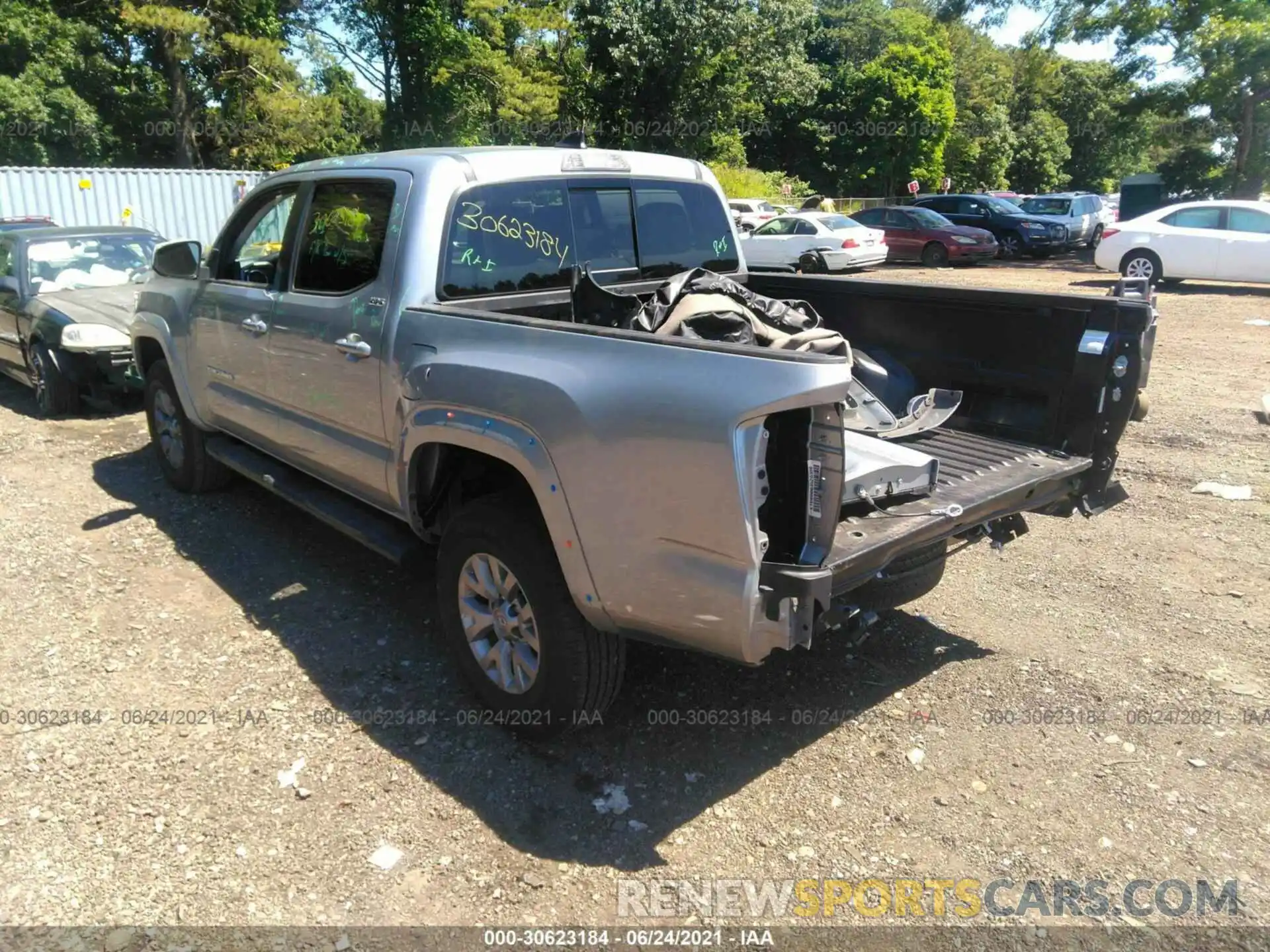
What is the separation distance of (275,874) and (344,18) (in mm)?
33480

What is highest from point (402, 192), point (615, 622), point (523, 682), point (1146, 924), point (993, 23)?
point (993, 23)

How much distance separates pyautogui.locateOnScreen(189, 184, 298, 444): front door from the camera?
4.77m

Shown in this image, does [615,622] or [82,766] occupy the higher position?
[615,622]

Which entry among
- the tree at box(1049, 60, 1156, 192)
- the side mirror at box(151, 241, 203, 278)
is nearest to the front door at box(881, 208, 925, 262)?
the side mirror at box(151, 241, 203, 278)

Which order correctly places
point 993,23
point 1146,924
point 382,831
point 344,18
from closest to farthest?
point 1146,924 < point 382,831 < point 993,23 < point 344,18

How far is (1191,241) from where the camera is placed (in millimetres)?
16172

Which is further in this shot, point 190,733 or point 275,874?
point 190,733

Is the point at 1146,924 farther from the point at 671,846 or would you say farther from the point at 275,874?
the point at 275,874

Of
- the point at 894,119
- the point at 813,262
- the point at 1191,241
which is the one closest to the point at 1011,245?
the point at 813,262

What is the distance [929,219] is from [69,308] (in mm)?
19954

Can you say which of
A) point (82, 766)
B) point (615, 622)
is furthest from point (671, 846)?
point (82, 766)

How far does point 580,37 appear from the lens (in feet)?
103

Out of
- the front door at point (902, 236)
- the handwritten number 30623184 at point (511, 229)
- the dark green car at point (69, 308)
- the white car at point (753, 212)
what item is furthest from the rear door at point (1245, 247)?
the dark green car at point (69, 308)

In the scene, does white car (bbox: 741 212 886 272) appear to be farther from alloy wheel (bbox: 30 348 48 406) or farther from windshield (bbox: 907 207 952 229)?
alloy wheel (bbox: 30 348 48 406)
